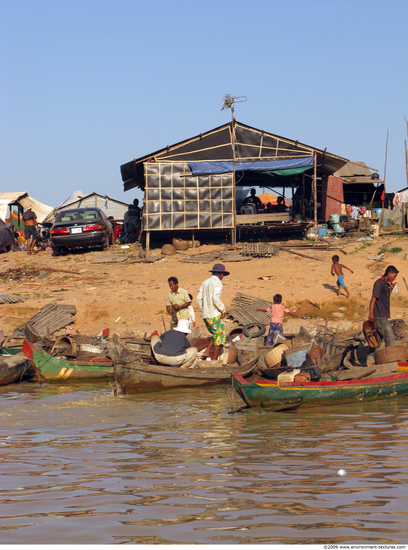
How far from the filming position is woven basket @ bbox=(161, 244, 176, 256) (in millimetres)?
19734

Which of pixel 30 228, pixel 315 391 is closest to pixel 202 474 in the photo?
pixel 315 391

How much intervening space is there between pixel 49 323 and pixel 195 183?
8563 millimetres

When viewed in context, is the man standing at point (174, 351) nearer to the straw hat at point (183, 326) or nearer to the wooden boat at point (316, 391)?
the straw hat at point (183, 326)

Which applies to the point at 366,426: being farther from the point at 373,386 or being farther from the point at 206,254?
the point at 206,254

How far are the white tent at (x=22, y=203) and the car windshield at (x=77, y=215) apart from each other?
10.7 metres

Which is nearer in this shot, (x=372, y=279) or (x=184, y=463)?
(x=184, y=463)

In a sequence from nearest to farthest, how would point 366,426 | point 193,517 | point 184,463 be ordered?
1. point 193,517
2. point 184,463
3. point 366,426

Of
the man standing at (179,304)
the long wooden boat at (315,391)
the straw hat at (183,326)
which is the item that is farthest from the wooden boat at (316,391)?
the man standing at (179,304)

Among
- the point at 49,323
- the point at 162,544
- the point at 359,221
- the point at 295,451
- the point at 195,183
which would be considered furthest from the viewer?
the point at 359,221

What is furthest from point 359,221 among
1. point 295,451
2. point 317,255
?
point 295,451

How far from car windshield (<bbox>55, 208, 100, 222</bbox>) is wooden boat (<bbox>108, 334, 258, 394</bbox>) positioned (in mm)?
11590

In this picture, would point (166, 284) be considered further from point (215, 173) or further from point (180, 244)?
point (215, 173)

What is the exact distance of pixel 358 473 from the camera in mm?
5008

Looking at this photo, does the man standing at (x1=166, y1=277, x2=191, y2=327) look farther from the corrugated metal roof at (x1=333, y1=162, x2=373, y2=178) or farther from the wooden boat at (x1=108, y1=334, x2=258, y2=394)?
the corrugated metal roof at (x1=333, y1=162, x2=373, y2=178)
